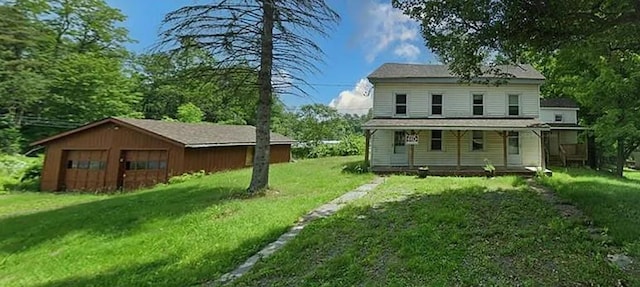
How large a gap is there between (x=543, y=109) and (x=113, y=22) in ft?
140

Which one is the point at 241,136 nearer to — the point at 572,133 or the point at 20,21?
the point at 572,133

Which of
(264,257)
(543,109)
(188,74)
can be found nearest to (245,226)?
(264,257)

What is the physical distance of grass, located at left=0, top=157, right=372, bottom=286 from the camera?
5750mm

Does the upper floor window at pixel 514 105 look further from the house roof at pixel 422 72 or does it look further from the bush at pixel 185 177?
the bush at pixel 185 177

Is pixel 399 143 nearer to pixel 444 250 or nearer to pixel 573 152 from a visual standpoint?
pixel 573 152

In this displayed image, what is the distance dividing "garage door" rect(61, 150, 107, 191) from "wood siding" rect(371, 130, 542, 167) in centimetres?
1458

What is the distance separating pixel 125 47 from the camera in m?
42.4

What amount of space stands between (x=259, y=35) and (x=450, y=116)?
1100 centimetres

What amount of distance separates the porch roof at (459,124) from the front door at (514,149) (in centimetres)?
90

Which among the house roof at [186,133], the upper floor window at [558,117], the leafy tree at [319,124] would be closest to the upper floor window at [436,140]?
the upper floor window at [558,117]

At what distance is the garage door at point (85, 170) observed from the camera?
788 inches

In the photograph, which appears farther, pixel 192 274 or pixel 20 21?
pixel 20 21

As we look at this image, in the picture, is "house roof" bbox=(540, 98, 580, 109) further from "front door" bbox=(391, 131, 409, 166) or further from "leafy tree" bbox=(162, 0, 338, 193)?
"leafy tree" bbox=(162, 0, 338, 193)

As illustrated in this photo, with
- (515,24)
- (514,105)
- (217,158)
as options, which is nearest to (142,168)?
(217,158)
